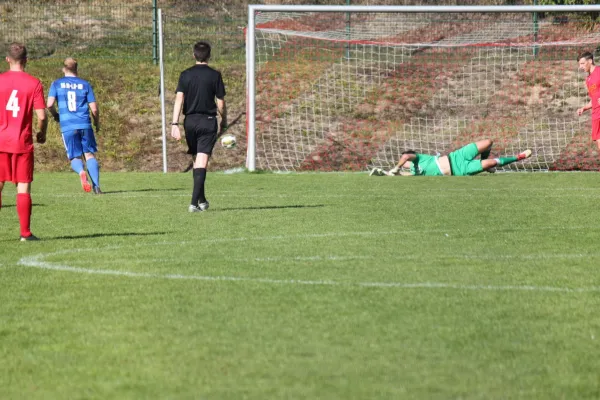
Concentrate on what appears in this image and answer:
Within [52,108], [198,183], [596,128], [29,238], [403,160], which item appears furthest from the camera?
[403,160]

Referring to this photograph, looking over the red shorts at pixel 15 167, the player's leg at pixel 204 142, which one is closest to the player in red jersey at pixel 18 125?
the red shorts at pixel 15 167

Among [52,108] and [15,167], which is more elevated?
[52,108]

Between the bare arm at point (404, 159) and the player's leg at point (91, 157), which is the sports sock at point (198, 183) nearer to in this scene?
the player's leg at point (91, 157)

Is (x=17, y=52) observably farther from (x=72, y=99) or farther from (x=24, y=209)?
(x=72, y=99)

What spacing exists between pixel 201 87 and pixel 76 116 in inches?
143

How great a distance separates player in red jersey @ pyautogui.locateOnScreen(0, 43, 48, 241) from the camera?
370 inches

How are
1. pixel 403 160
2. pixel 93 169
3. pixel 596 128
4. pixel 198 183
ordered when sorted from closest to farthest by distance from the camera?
pixel 198 183 < pixel 93 169 < pixel 596 128 < pixel 403 160

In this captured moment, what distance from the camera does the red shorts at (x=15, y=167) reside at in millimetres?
9422

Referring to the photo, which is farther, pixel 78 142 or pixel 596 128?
pixel 596 128

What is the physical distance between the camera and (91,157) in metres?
15.3

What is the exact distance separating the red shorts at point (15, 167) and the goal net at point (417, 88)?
44.5 feet

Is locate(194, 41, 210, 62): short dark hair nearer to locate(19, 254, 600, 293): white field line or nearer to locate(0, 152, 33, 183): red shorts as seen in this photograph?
locate(0, 152, 33, 183): red shorts

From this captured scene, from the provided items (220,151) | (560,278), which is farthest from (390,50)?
(560,278)

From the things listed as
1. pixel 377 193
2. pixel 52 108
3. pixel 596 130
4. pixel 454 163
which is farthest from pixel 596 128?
pixel 52 108
